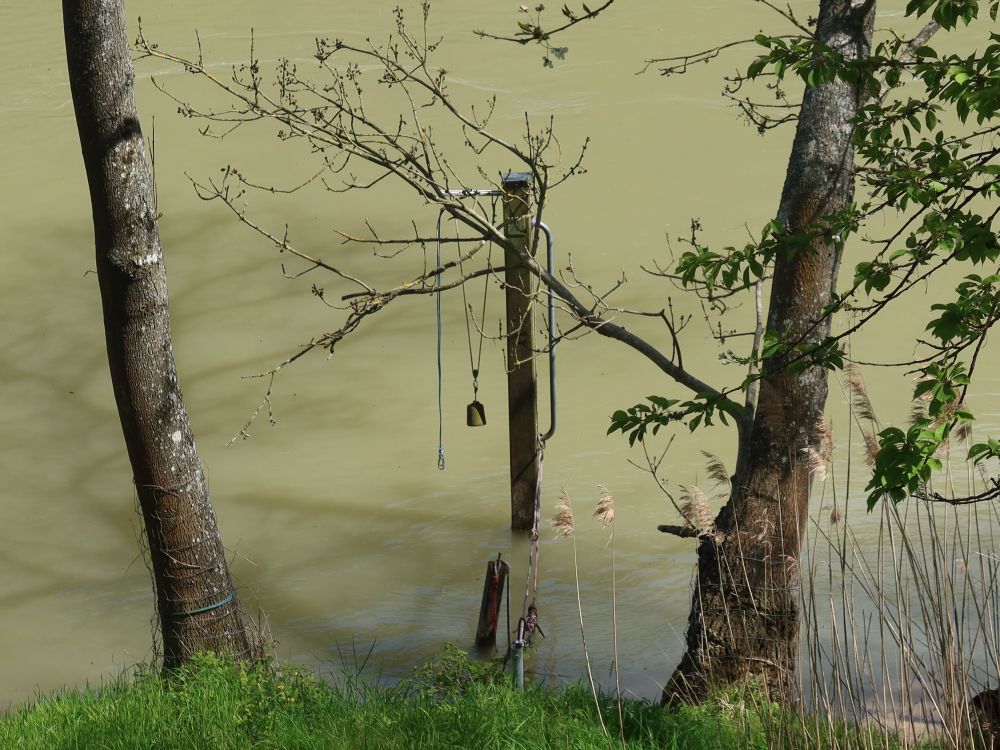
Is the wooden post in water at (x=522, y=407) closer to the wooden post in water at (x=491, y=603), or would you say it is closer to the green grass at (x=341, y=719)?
the wooden post in water at (x=491, y=603)

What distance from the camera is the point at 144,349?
5258mm

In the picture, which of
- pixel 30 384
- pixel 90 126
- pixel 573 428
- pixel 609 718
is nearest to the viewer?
pixel 609 718

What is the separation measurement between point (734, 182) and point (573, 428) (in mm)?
4678

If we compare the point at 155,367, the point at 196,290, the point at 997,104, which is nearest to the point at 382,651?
the point at 155,367

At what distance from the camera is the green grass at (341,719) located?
4203 millimetres

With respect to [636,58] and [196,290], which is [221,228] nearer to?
[196,290]

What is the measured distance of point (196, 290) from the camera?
1217cm

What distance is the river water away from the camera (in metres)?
7.18

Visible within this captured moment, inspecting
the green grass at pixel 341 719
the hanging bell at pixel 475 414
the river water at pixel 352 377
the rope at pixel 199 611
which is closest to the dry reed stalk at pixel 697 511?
the green grass at pixel 341 719

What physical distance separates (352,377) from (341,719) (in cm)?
654

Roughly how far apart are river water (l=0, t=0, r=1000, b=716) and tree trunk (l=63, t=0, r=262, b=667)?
2.55ft

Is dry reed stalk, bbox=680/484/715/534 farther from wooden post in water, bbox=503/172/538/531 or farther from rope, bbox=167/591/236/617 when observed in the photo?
wooden post in water, bbox=503/172/538/531

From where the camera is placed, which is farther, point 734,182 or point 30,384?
point 734,182

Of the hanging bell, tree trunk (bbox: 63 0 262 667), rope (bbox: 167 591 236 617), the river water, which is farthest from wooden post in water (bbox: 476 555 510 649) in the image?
rope (bbox: 167 591 236 617)
